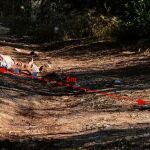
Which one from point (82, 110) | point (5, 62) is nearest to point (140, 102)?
point (82, 110)

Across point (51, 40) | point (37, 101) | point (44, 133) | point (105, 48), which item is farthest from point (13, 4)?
point (44, 133)

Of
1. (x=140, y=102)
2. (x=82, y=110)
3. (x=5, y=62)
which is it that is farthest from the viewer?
(x=5, y=62)

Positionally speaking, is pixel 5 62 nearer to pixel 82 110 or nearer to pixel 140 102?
pixel 82 110

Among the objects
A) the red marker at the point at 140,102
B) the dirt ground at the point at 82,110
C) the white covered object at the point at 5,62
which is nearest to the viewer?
the dirt ground at the point at 82,110

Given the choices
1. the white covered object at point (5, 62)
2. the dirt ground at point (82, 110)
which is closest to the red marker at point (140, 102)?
the dirt ground at point (82, 110)

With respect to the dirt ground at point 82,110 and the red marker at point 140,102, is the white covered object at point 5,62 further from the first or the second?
the red marker at point 140,102

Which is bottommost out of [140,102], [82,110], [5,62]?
[82,110]

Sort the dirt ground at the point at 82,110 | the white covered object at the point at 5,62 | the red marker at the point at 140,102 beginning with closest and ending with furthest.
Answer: the dirt ground at the point at 82,110
the red marker at the point at 140,102
the white covered object at the point at 5,62

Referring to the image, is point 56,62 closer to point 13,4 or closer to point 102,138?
point 102,138

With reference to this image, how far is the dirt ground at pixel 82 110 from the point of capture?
829cm

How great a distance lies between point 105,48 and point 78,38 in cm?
313

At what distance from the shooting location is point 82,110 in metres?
11.4

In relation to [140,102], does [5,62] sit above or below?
above

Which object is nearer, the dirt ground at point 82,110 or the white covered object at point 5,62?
the dirt ground at point 82,110
